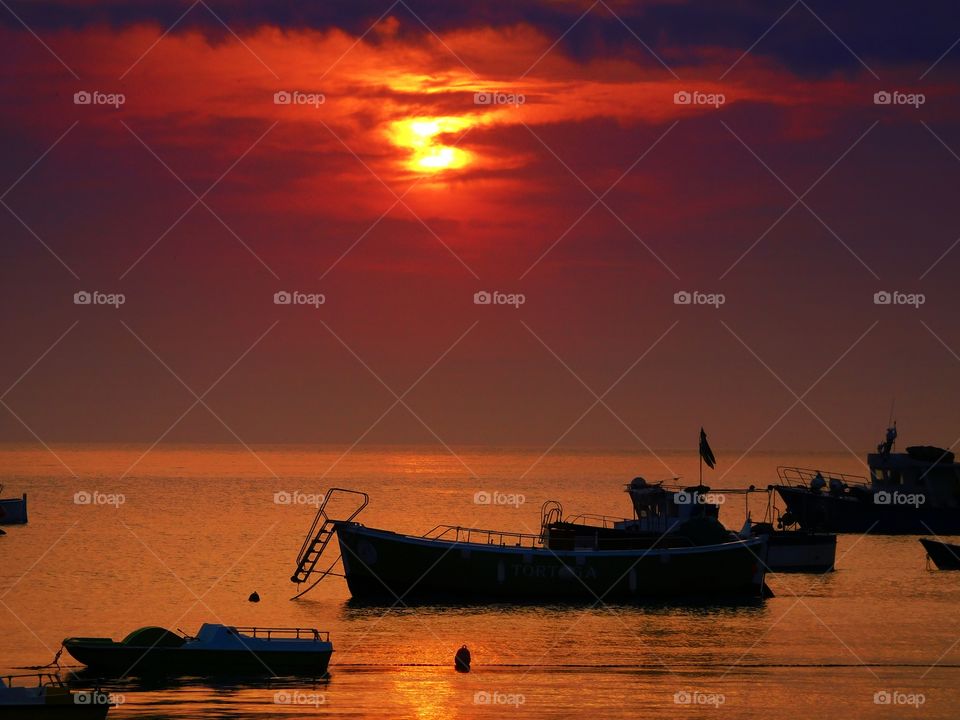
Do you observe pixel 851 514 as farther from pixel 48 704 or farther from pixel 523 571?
pixel 48 704

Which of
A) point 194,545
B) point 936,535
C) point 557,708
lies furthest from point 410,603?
point 936,535

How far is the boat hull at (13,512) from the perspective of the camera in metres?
132

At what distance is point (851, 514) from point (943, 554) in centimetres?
2513

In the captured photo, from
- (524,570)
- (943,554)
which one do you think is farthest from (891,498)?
(524,570)

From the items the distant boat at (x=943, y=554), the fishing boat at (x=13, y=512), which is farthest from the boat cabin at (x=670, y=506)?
the fishing boat at (x=13, y=512)

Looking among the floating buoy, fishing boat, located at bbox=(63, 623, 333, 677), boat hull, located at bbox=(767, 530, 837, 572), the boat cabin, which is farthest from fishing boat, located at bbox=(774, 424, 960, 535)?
fishing boat, located at bbox=(63, 623, 333, 677)

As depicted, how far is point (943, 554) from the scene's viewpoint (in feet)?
318

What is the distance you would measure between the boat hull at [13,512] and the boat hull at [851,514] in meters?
74.6

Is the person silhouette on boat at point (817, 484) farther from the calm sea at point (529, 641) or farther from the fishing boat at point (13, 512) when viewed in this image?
the fishing boat at point (13, 512)

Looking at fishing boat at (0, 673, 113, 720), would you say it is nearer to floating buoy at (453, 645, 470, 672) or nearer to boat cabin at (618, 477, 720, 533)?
floating buoy at (453, 645, 470, 672)

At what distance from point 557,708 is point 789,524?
82202mm

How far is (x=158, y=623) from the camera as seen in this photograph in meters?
62.9

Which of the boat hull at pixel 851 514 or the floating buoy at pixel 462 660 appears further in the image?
the boat hull at pixel 851 514

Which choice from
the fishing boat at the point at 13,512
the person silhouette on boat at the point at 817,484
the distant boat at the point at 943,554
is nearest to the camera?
the distant boat at the point at 943,554
